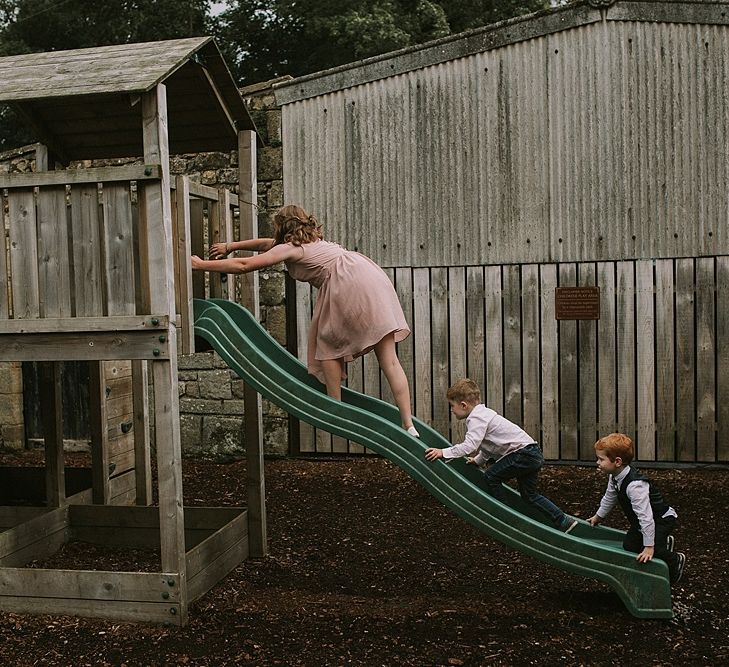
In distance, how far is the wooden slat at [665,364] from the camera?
8414mm

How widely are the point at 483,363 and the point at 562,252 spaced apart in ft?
4.16

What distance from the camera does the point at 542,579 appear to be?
18.8 feet

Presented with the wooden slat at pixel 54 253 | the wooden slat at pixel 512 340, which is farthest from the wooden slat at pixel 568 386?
the wooden slat at pixel 54 253

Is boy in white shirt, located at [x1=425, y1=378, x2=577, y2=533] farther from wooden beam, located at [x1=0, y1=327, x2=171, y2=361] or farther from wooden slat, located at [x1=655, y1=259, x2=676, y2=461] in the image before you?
wooden slat, located at [x1=655, y1=259, x2=676, y2=461]

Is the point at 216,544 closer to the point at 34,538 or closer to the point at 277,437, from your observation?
the point at 34,538

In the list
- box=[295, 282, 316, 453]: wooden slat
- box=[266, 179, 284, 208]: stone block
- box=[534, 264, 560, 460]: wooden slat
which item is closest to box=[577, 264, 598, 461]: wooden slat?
box=[534, 264, 560, 460]: wooden slat

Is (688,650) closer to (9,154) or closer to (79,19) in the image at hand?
(9,154)

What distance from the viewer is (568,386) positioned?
8672mm

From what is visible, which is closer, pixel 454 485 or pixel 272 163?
pixel 454 485

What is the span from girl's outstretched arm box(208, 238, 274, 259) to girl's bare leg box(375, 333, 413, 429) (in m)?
0.97

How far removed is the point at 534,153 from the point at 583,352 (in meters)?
1.90

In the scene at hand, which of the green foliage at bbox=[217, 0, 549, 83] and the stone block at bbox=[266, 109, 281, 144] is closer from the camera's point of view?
the stone block at bbox=[266, 109, 281, 144]

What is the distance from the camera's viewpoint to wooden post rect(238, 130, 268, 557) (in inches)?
244

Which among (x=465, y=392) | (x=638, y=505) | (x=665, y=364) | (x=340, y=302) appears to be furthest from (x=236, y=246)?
(x=665, y=364)
